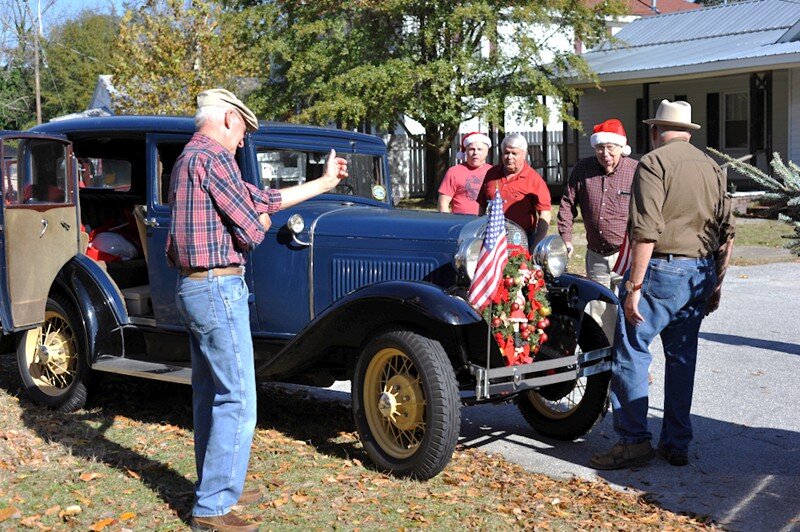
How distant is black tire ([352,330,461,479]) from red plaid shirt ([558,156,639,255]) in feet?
7.84

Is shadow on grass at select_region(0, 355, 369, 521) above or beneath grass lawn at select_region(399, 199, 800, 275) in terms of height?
beneath

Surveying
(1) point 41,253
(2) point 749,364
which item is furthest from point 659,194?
(1) point 41,253

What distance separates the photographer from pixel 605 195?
7258mm

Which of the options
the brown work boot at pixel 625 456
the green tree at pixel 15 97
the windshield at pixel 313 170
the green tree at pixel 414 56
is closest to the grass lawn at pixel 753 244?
the green tree at pixel 414 56

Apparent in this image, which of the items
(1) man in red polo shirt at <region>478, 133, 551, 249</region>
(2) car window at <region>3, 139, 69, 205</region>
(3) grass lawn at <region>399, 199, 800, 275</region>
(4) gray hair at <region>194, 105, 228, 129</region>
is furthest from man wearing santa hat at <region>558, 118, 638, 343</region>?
(3) grass lawn at <region>399, 199, 800, 275</region>

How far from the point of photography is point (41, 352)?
22.7 ft

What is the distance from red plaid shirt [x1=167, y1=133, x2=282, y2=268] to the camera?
4.33m

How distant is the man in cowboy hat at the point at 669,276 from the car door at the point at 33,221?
151 inches

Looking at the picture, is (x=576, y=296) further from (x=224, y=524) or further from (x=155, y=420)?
(x=155, y=420)

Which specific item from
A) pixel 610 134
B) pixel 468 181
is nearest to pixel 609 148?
pixel 610 134

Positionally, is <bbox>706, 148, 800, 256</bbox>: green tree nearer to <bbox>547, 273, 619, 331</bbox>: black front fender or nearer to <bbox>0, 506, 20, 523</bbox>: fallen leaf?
<bbox>547, 273, 619, 331</bbox>: black front fender

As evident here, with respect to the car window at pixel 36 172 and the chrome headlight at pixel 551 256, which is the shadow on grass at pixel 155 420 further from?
the chrome headlight at pixel 551 256

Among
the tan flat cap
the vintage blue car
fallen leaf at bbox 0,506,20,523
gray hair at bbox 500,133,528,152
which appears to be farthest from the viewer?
gray hair at bbox 500,133,528,152

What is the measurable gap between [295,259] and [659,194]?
2175mm
